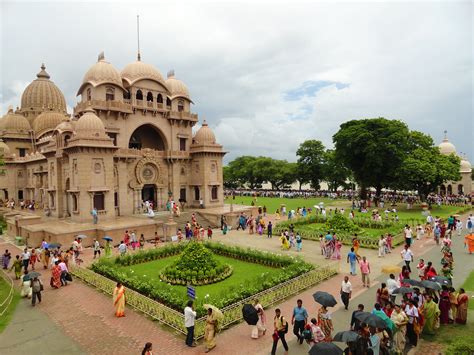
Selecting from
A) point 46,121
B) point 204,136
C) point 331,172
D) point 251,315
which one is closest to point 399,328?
point 251,315

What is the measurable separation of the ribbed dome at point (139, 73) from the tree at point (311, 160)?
41.0 metres

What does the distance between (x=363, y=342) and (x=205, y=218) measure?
28.1 meters

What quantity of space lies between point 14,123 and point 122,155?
1212 inches

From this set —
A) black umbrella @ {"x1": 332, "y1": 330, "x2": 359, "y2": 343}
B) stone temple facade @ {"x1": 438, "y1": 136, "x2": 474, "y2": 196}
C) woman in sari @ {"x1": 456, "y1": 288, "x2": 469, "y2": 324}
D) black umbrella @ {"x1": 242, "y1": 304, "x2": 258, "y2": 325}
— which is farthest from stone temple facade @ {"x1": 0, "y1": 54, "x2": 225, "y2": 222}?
stone temple facade @ {"x1": 438, "y1": 136, "x2": 474, "y2": 196}

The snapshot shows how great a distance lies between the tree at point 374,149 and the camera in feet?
147

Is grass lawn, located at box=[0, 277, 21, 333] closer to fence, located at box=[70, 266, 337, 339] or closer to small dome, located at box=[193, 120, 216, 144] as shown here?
fence, located at box=[70, 266, 337, 339]

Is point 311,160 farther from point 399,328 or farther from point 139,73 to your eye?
point 399,328

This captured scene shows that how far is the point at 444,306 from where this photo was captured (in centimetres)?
1158

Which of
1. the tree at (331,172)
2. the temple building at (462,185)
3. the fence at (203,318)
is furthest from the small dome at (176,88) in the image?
the temple building at (462,185)

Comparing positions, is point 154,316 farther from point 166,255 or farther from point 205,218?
point 205,218

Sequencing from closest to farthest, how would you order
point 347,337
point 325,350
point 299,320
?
point 325,350
point 347,337
point 299,320

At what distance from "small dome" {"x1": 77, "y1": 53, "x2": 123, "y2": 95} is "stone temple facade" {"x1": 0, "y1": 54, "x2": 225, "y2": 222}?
0.10 m

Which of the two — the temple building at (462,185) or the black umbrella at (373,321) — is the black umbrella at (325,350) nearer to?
the black umbrella at (373,321)

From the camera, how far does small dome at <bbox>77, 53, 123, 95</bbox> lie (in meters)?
35.2
